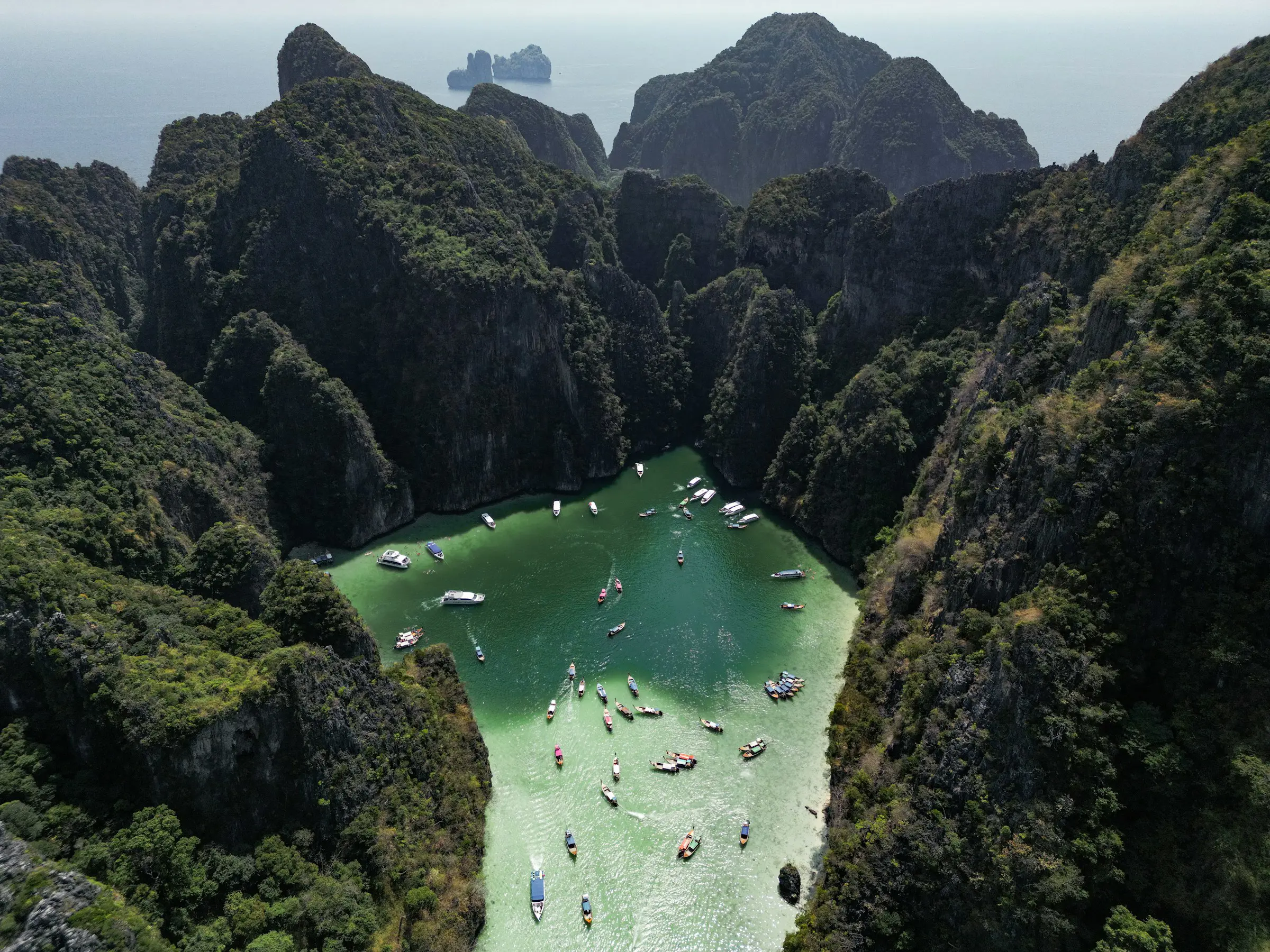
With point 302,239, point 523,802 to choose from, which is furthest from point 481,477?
point 523,802

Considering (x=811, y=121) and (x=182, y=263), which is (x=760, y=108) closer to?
(x=811, y=121)

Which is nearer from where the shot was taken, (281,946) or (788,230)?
(281,946)

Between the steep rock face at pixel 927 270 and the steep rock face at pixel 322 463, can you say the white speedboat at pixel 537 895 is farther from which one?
the steep rock face at pixel 927 270

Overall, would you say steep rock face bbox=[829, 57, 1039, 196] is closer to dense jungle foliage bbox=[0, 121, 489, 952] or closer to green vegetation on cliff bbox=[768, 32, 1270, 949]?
green vegetation on cliff bbox=[768, 32, 1270, 949]

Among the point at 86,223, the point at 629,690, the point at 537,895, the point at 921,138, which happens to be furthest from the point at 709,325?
the point at 921,138

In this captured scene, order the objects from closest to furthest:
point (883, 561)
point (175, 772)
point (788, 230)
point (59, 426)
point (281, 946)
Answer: point (281, 946) < point (175, 772) < point (59, 426) < point (883, 561) < point (788, 230)

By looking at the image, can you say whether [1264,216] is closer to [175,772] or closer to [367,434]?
[175,772]

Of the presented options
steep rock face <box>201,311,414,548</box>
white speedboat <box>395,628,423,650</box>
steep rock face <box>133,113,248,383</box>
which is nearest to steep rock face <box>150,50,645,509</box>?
steep rock face <box>133,113,248,383</box>
